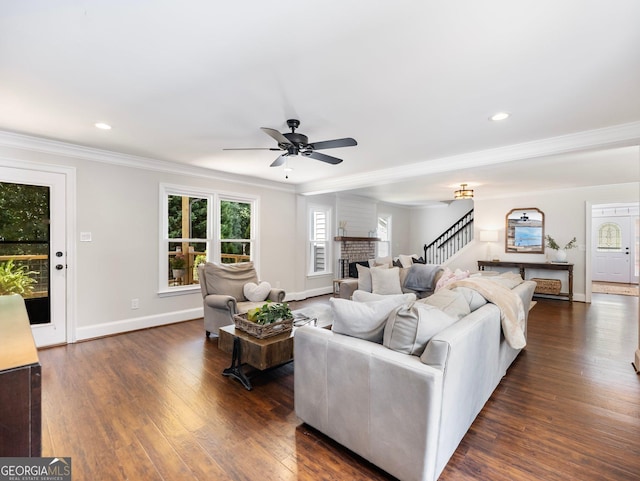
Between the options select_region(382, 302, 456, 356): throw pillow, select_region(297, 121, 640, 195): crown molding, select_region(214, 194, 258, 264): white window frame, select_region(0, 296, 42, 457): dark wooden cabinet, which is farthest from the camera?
select_region(214, 194, 258, 264): white window frame

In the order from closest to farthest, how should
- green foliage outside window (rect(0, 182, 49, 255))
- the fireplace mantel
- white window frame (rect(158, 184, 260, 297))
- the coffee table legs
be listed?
1. the coffee table legs
2. green foliage outside window (rect(0, 182, 49, 255))
3. white window frame (rect(158, 184, 260, 297))
4. the fireplace mantel

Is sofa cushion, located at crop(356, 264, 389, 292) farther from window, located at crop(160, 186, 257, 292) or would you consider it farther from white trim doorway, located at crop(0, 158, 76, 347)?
white trim doorway, located at crop(0, 158, 76, 347)

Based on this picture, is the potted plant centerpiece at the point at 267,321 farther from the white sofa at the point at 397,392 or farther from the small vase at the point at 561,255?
the small vase at the point at 561,255

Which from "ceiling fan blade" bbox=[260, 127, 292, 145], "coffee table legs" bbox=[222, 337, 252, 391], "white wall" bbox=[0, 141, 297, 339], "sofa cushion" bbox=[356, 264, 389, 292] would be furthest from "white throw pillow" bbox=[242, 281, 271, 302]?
"ceiling fan blade" bbox=[260, 127, 292, 145]

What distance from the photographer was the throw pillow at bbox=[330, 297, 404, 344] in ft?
6.22

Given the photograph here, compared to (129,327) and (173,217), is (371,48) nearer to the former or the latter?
(173,217)

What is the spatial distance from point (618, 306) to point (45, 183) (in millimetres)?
9089

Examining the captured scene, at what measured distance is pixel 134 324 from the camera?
13.9 feet

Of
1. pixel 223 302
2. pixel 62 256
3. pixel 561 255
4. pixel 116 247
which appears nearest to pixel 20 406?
pixel 223 302

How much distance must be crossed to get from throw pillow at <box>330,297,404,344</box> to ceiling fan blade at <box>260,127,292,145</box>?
4.68 feet

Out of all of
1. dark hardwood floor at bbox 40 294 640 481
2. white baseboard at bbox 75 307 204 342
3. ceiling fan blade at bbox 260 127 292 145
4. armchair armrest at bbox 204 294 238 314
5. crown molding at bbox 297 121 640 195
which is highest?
crown molding at bbox 297 121 640 195

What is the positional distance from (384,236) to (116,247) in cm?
683

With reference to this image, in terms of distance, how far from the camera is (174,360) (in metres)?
3.20

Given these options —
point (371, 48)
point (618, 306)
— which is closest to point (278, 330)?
point (371, 48)
